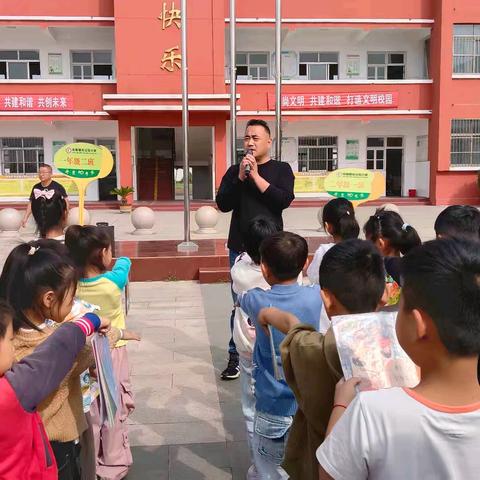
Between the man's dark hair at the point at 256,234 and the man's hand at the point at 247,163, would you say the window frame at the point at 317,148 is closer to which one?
the man's hand at the point at 247,163

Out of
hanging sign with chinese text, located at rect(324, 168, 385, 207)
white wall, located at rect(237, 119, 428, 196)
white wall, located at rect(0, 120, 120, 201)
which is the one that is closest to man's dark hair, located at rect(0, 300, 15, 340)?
hanging sign with chinese text, located at rect(324, 168, 385, 207)

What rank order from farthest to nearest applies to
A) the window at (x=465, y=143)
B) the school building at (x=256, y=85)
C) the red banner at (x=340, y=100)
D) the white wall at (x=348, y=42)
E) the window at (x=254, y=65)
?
the window at (x=254, y=65)
the white wall at (x=348, y=42)
the window at (x=465, y=143)
the red banner at (x=340, y=100)
the school building at (x=256, y=85)

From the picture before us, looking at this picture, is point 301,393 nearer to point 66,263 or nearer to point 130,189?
point 66,263

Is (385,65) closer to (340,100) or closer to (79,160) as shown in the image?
(340,100)

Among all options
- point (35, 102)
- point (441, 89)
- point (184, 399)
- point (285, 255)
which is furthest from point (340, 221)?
point (441, 89)

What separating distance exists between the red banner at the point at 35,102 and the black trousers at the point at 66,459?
18053 millimetres

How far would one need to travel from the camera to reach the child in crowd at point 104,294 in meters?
2.48

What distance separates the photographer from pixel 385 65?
20.8 m

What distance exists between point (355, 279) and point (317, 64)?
20333 millimetres

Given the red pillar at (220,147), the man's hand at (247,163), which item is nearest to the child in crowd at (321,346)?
the man's hand at (247,163)

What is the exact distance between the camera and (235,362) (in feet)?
13.2

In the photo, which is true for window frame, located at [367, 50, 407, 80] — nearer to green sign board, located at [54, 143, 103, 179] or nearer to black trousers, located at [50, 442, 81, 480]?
green sign board, located at [54, 143, 103, 179]

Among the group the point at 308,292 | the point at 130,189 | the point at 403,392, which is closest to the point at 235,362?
the point at 308,292

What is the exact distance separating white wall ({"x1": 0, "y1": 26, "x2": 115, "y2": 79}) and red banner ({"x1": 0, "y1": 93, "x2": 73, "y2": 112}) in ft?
6.12
